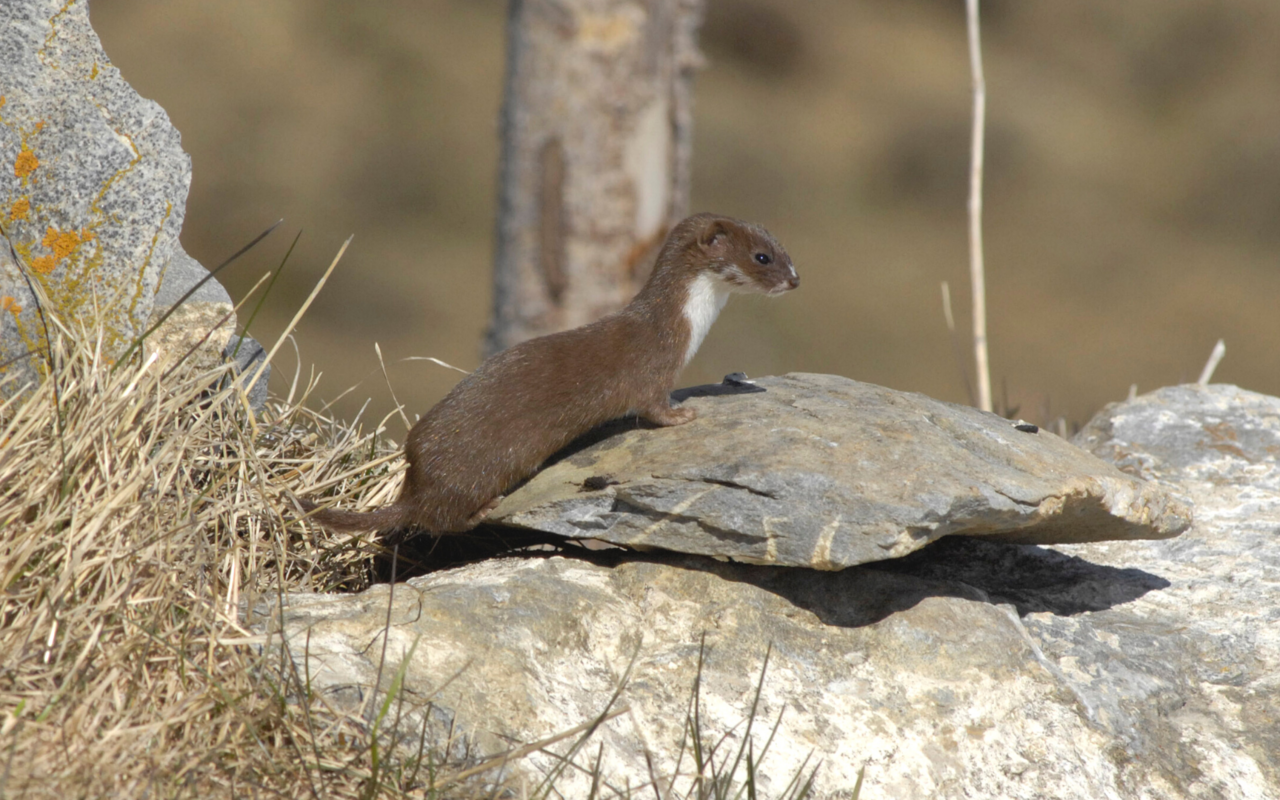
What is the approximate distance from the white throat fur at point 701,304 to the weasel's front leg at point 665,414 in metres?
0.24

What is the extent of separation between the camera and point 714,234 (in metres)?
3.31

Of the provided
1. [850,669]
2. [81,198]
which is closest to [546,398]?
[850,669]

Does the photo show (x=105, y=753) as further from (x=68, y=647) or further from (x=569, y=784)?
(x=569, y=784)

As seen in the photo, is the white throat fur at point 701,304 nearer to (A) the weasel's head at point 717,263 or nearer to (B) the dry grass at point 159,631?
(A) the weasel's head at point 717,263

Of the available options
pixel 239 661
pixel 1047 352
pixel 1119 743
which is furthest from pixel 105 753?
pixel 1047 352

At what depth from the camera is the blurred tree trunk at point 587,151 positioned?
5137mm

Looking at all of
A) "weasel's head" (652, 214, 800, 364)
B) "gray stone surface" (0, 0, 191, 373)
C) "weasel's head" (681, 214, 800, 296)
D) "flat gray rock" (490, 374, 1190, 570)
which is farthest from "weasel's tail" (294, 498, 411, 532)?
"weasel's head" (681, 214, 800, 296)

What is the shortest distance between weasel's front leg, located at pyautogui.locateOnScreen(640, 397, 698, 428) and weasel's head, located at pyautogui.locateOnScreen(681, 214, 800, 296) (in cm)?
51

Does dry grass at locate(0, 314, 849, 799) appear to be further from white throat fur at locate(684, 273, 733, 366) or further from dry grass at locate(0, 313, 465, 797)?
white throat fur at locate(684, 273, 733, 366)

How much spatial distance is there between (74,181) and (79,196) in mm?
38

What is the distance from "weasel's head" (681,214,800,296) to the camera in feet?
10.8

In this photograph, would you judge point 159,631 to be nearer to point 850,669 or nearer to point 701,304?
point 850,669

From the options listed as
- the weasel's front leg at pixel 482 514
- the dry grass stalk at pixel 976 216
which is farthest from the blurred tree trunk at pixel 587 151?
the weasel's front leg at pixel 482 514

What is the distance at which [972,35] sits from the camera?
4.66 metres
